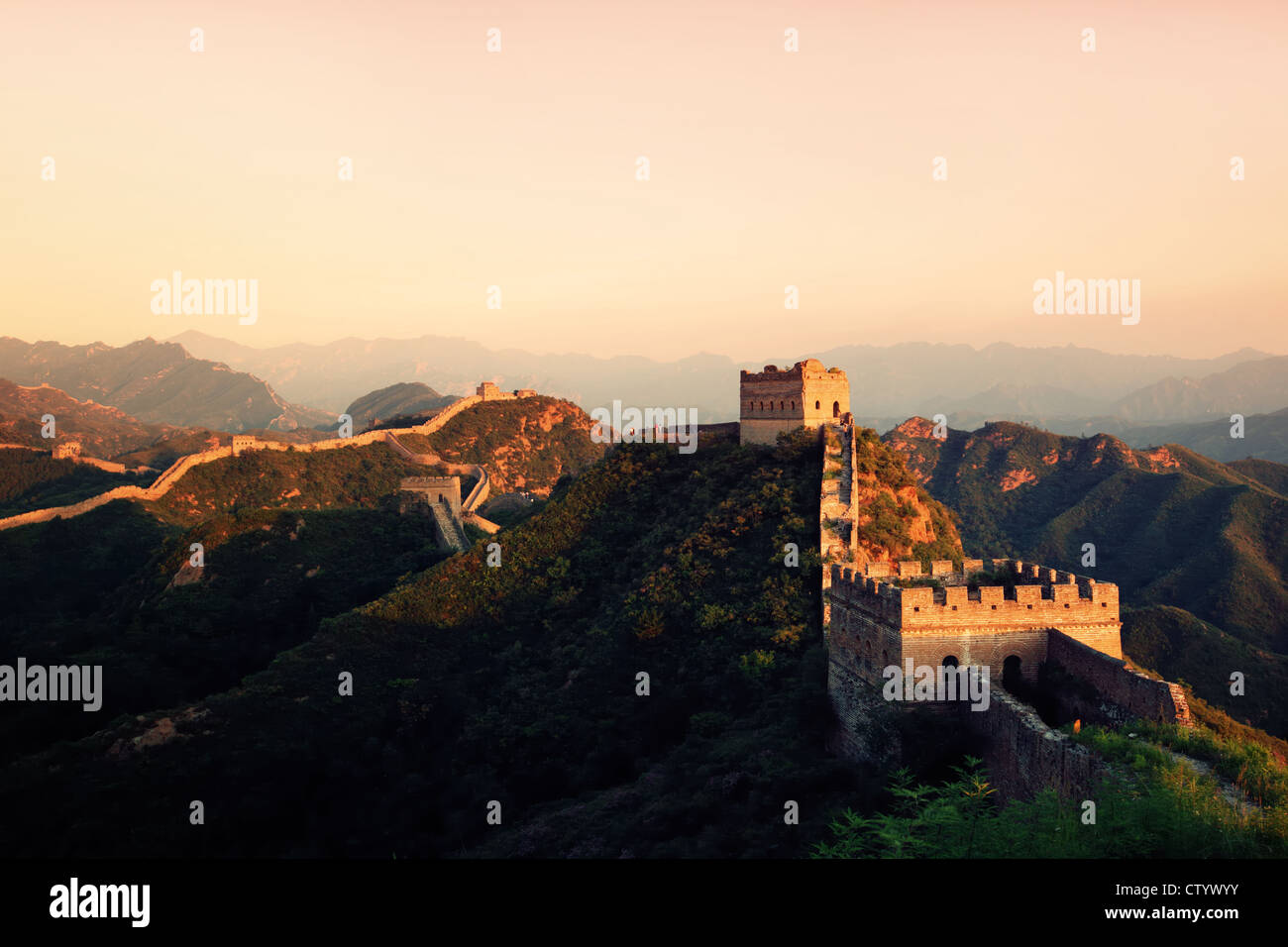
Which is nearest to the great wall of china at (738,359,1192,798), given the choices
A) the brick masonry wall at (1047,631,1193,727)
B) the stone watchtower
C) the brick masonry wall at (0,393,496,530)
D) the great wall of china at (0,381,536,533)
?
the brick masonry wall at (1047,631,1193,727)

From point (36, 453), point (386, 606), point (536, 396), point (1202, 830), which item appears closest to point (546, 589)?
point (386, 606)

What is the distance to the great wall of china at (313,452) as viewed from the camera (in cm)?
6266

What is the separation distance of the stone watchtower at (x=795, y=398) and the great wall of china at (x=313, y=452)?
2608 centimetres

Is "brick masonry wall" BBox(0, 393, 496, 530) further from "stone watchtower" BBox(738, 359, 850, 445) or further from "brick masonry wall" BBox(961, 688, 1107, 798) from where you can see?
"brick masonry wall" BBox(961, 688, 1107, 798)

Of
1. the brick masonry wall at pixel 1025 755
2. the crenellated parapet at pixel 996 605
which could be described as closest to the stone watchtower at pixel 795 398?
the crenellated parapet at pixel 996 605

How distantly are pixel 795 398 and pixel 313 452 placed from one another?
7028 cm

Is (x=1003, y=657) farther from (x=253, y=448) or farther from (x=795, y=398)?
(x=253, y=448)

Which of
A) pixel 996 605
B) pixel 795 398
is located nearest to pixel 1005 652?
pixel 996 605

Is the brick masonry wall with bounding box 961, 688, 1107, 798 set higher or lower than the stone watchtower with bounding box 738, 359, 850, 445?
lower

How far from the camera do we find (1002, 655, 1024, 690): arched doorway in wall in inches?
597

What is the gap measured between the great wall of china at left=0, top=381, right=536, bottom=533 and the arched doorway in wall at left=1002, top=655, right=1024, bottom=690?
45.6 m

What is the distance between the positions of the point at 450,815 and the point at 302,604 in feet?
83.1

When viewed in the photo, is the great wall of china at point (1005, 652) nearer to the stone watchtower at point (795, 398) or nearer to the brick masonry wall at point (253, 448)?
the stone watchtower at point (795, 398)
